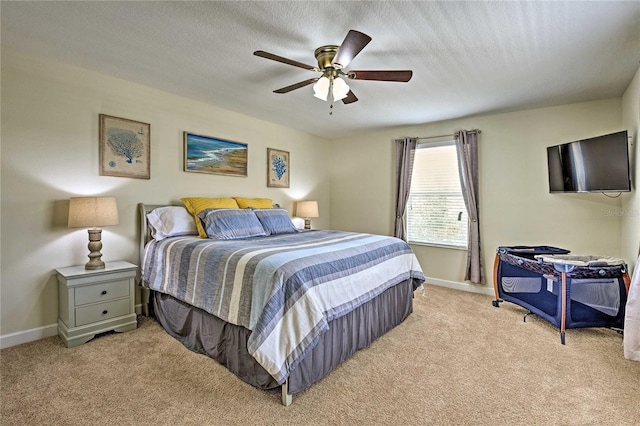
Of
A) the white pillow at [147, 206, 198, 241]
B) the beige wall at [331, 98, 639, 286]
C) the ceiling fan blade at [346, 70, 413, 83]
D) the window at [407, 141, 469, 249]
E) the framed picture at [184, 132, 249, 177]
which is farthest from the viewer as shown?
the window at [407, 141, 469, 249]

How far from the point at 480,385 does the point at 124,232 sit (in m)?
3.35

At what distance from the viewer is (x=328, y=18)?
197 cm

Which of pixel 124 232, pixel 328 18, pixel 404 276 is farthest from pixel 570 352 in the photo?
pixel 124 232

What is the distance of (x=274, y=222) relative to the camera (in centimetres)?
353

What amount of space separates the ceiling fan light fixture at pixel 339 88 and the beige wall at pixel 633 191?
2.52 meters

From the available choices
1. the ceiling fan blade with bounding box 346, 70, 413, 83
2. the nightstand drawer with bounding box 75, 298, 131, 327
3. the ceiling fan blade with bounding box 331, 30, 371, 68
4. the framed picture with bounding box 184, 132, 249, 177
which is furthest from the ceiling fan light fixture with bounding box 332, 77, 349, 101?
the nightstand drawer with bounding box 75, 298, 131, 327

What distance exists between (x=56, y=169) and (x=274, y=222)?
80.6 inches

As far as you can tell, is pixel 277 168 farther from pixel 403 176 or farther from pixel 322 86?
pixel 322 86

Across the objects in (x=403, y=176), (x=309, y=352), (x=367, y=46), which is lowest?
(x=309, y=352)

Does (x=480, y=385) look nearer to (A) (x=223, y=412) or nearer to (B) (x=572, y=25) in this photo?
(A) (x=223, y=412)

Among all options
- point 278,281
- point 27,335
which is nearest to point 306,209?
point 278,281

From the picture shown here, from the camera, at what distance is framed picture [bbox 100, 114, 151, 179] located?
2918 millimetres

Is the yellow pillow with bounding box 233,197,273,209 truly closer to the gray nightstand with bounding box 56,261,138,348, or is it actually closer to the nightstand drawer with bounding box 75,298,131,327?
the gray nightstand with bounding box 56,261,138,348

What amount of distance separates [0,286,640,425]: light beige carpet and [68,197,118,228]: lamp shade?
991mm
